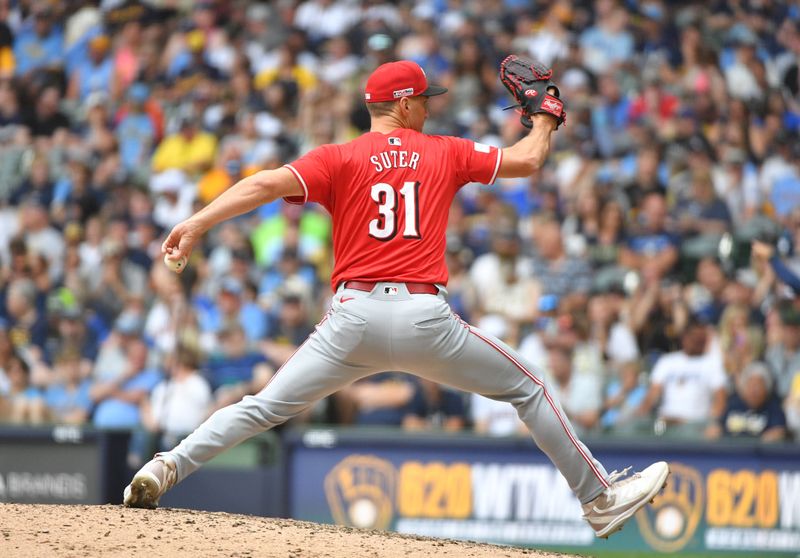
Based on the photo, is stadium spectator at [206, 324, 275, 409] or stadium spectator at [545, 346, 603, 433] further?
stadium spectator at [206, 324, 275, 409]

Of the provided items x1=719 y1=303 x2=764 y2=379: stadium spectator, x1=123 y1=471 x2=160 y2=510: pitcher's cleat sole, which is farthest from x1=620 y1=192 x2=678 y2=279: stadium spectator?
x1=123 y1=471 x2=160 y2=510: pitcher's cleat sole

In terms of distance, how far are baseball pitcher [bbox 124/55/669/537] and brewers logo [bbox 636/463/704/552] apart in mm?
3541

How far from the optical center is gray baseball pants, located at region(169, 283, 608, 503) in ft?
16.3

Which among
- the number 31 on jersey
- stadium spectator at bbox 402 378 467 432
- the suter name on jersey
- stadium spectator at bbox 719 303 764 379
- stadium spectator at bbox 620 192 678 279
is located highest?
stadium spectator at bbox 620 192 678 279

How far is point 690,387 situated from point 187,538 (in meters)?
5.12

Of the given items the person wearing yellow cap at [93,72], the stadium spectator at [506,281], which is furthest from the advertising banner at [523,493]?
the person wearing yellow cap at [93,72]

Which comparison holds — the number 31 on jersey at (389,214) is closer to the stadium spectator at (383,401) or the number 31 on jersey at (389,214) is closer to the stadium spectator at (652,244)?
the stadium spectator at (383,401)

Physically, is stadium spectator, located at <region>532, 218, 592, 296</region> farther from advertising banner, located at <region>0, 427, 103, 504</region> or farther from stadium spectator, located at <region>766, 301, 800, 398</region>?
advertising banner, located at <region>0, 427, 103, 504</region>

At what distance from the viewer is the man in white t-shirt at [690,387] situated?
9039 mm

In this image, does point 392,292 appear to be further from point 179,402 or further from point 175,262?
point 179,402

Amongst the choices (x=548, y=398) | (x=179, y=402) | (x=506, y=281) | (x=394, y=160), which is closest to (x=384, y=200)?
(x=394, y=160)

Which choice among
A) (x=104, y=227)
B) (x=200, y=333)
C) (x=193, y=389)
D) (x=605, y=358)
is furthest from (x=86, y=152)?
(x=605, y=358)

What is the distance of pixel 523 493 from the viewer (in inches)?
348

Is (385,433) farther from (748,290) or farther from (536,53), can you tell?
(536,53)
